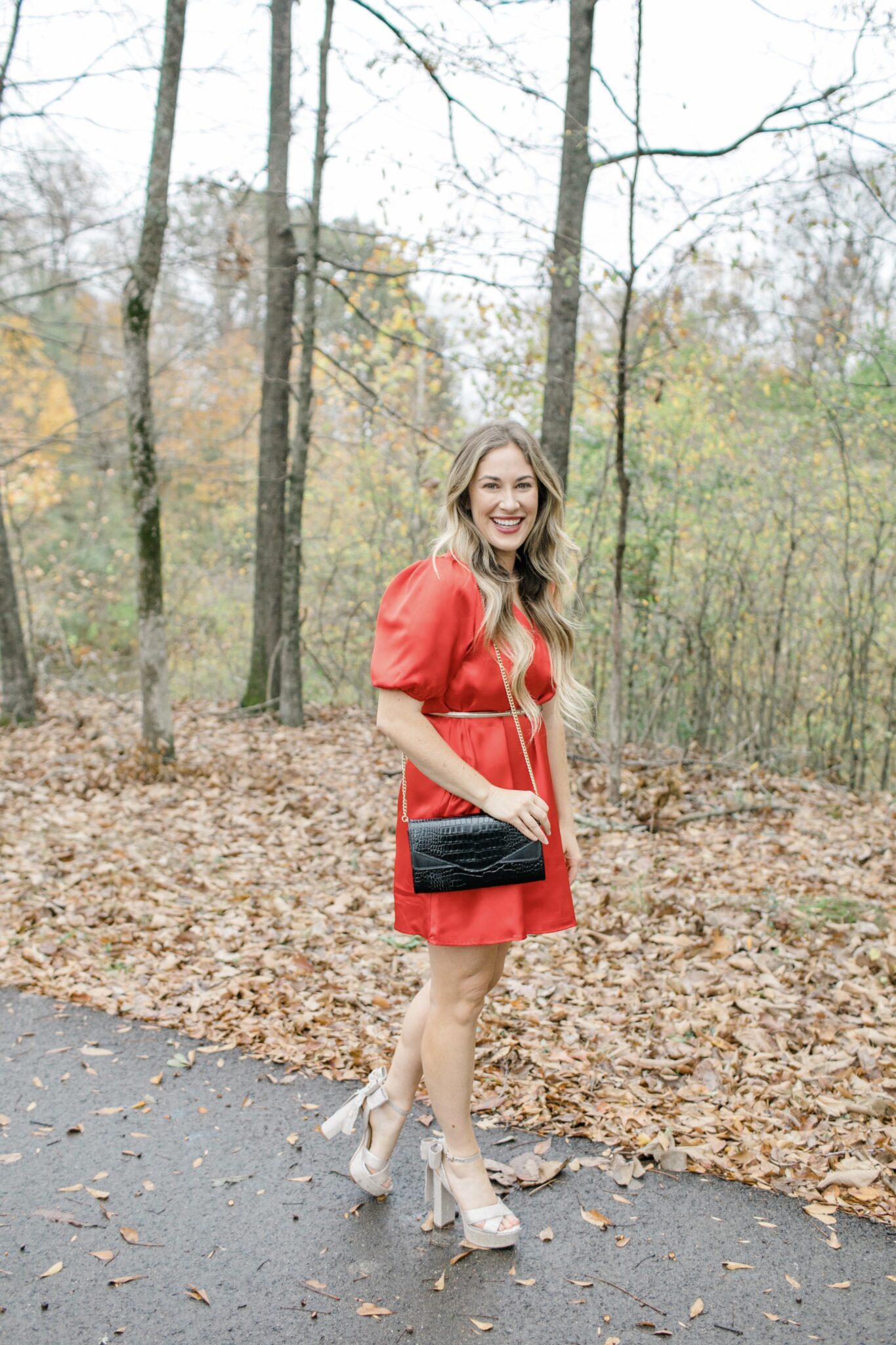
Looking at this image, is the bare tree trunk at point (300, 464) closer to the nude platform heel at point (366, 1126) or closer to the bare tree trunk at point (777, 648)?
the bare tree trunk at point (777, 648)

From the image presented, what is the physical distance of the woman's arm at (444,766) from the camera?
95.0 inches

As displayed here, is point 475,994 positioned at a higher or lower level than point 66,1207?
higher

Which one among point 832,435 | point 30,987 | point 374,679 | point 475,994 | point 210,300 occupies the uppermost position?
point 210,300

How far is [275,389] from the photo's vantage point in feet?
35.8

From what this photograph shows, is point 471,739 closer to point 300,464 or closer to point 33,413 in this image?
point 300,464

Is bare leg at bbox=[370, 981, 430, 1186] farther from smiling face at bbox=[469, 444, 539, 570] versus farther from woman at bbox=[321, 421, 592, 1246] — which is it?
smiling face at bbox=[469, 444, 539, 570]

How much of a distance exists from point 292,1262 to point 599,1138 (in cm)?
113

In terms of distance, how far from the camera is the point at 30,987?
179 inches

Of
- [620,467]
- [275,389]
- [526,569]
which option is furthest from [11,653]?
[526,569]

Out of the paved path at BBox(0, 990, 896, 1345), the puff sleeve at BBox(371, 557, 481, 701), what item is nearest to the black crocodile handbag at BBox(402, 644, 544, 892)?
the puff sleeve at BBox(371, 557, 481, 701)

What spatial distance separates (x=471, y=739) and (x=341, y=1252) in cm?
145

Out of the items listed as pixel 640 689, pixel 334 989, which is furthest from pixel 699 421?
pixel 334 989

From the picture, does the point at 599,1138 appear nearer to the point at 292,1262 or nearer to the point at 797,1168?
the point at 797,1168

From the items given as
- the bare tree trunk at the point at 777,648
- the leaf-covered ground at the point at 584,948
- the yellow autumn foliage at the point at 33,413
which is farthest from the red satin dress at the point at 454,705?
the yellow autumn foliage at the point at 33,413
